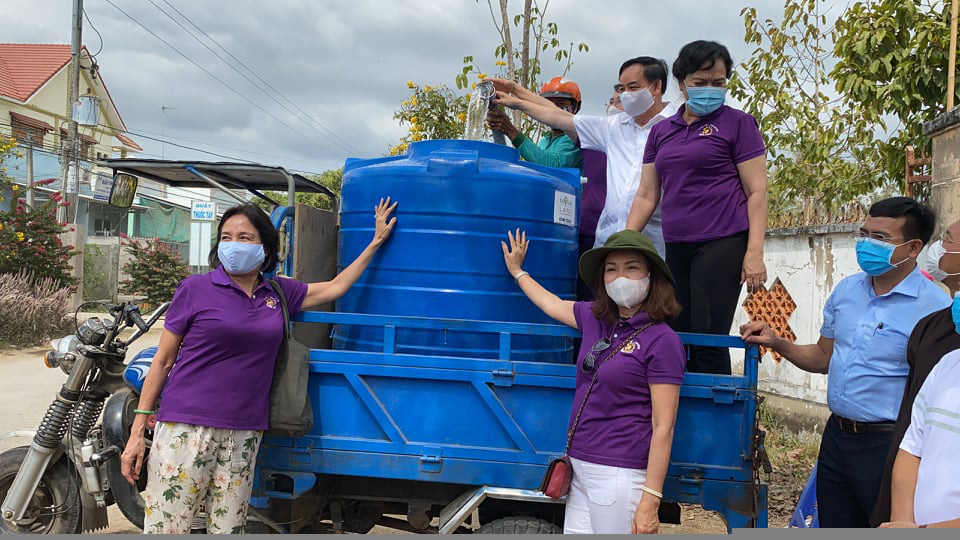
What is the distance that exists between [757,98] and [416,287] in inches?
270

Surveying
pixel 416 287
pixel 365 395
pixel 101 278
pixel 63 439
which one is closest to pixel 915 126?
pixel 416 287

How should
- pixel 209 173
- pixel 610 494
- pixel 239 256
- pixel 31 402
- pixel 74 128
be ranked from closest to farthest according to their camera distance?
pixel 610 494 → pixel 239 256 → pixel 209 173 → pixel 31 402 → pixel 74 128

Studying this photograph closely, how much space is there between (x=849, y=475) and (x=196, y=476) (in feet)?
7.29

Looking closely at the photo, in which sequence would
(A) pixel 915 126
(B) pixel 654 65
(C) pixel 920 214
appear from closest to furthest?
(C) pixel 920 214, (B) pixel 654 65, (A) pixel 915 126

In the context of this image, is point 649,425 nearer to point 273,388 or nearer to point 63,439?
point 273,388

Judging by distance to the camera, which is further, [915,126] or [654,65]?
[915,126]

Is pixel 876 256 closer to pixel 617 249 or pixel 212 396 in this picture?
pixel 617 249

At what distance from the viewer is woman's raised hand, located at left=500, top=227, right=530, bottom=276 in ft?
9.50

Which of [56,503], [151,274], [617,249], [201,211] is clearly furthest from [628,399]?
[151,274]

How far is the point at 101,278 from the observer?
19625mm

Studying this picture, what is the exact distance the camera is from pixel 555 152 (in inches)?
154

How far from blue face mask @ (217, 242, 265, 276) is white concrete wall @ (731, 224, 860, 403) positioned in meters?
5.08

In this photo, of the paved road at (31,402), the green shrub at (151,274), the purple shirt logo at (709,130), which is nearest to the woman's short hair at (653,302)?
the purple shirt logo at (709,130)

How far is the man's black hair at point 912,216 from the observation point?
254 centimetres
